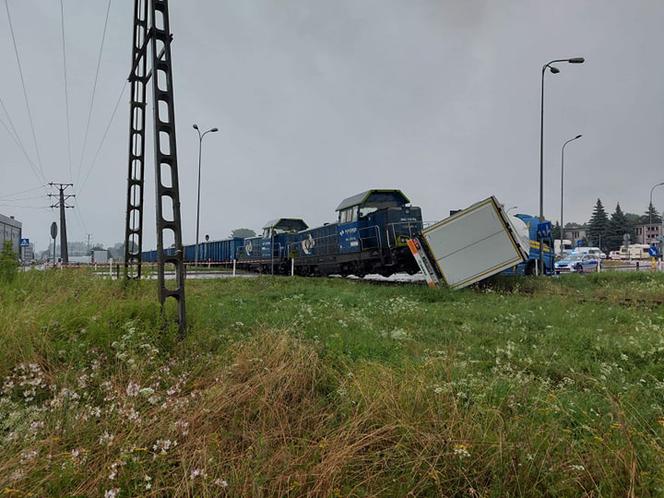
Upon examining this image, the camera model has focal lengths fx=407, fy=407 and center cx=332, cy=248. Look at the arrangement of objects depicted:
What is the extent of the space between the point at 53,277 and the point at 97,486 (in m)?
7.14

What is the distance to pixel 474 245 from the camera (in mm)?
12922

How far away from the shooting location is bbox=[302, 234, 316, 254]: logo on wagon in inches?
862

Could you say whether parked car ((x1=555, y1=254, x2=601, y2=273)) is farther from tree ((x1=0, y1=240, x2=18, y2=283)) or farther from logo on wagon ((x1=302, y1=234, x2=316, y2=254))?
tree ((x1=0, y1=240, x2=18, y2=283))

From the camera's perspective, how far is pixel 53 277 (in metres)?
7.99

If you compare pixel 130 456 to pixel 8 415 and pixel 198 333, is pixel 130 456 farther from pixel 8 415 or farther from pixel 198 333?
pixel 198 333

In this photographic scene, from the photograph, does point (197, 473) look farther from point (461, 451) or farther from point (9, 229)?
point (9, 229)

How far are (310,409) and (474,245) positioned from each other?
1078cm

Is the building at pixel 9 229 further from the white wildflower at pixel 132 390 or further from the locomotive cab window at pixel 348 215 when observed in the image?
the white wildflower at pixel 132 390

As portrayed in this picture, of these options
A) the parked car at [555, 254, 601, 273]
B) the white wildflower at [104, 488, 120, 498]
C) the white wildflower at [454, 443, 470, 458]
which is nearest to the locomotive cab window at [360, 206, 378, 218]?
the white wildflower at [454, 443, 470, 458]

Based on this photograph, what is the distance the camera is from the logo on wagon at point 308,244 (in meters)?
21.9

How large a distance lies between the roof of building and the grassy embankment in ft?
37.0

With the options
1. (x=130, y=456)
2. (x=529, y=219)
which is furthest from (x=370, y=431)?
(x=529, y=219)

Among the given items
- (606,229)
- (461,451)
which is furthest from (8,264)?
(606,229)

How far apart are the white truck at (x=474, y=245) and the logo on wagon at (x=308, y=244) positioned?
376 inches
